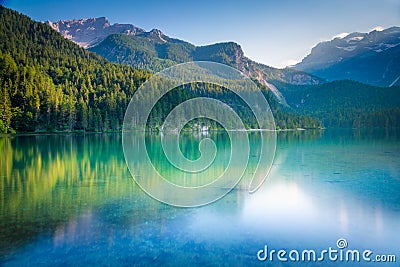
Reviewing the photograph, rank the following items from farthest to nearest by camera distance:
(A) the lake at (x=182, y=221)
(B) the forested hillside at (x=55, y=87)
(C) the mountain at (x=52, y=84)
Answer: (B) the forested hillside at (x=55, y=87)
(C) the mountain at (x=52, y=84)
(A) the lake at (x=182, y=221)

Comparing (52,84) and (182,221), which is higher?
(52,84)

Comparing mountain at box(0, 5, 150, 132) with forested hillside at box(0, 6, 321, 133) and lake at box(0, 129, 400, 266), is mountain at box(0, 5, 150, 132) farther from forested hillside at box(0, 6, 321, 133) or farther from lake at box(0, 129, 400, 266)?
lake at box(0, 129, 400, 266)

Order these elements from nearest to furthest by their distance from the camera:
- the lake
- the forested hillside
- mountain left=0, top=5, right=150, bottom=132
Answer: the lake → mountain left=0, top=5, right=150, bottom=132 → the forested hillside

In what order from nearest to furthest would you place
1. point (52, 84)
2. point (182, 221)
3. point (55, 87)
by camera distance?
point (182, 221) < point (52, 84) < point (55, 87)

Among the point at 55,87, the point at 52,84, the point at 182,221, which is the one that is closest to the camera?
the point at 182,221

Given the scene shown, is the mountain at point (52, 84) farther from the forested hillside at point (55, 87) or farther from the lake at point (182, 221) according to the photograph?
the lake at point (182, 221)

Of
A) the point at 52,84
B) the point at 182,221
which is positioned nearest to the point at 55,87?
the point at 52,84

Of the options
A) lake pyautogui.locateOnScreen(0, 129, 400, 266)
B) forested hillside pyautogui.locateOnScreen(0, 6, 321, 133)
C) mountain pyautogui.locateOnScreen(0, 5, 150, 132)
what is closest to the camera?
lake pyautogui.locateOnScreen(0, 129, 400, 266)

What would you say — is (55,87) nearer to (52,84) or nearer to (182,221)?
(52,84)

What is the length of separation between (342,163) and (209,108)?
89.3m

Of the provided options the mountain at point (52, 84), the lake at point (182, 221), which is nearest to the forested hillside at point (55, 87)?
the mountain at point (52, 84)

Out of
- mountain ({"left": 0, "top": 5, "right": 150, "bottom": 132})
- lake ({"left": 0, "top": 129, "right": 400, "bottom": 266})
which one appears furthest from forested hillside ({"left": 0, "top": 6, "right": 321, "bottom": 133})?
lake ({"left": 0, "top": 129, "right": 400, "bottom": 266})

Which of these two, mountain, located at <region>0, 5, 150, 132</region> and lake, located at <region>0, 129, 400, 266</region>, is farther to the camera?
mountain, located at <region>0, 5, 150, 132</region>

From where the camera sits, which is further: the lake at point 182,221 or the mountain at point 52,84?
the mountain at point 52,84
